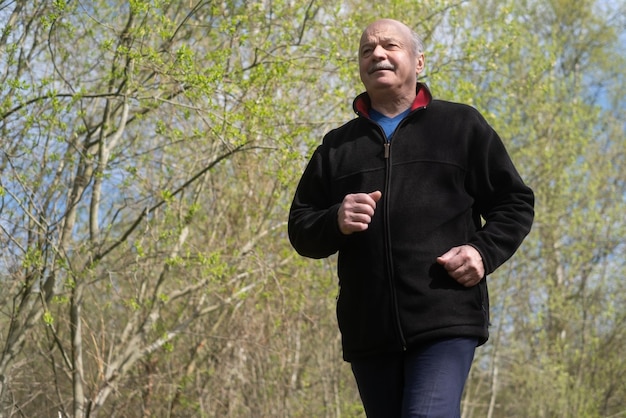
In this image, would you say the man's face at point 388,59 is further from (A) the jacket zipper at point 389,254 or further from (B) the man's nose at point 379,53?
(A) the jacket zipper at point 389,254

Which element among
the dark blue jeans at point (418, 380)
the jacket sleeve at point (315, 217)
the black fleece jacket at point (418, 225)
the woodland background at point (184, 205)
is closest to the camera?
the dark blue jeans at point (418, 380)

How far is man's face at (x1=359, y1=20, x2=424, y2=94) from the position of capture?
9.14 ft

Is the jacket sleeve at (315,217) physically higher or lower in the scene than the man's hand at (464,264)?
higher

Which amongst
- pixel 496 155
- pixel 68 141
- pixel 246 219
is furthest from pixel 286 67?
pixel 496 155

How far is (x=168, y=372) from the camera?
8109 millimetres

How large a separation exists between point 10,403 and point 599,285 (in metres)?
10.1

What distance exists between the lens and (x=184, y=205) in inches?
299

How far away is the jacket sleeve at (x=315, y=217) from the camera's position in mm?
2639

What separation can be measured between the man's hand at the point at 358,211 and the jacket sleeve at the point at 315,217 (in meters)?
0.07

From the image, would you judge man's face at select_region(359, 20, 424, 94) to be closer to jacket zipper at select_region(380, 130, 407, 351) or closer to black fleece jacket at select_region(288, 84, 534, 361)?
black fleece jacket at select_region(288, 84, 534, 361)

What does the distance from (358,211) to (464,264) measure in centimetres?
32

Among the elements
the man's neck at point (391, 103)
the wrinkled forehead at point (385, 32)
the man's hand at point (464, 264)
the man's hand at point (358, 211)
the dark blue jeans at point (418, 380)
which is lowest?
the dark blue jeans at point (418, 380)

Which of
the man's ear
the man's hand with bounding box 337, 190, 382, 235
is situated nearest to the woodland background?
the man's ear

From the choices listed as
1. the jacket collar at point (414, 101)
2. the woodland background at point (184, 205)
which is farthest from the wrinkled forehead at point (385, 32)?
the woodland background at point (184, 205)
